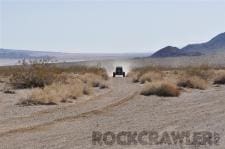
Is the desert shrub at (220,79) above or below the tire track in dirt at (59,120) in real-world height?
below

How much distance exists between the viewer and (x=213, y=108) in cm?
2716

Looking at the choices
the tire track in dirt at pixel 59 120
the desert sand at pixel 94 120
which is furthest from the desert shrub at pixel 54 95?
the tire track in dirt at pixel 59 120

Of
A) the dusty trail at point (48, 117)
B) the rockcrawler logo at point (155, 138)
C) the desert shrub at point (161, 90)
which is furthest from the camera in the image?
the desert shrub at point (161, 90)

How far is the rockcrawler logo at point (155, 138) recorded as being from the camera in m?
16.0

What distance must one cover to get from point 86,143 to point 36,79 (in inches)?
1265

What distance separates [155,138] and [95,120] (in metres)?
5.69

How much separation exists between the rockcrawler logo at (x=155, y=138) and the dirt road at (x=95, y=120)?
30 centimetres

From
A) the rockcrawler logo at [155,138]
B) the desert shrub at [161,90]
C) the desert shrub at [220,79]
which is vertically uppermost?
the rockcrawler logo at [155,138]

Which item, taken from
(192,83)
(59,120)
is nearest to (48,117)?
(59,120)

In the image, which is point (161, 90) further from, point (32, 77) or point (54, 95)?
point (32, 77)

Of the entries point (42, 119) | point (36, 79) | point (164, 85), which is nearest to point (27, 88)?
point (36, 79)

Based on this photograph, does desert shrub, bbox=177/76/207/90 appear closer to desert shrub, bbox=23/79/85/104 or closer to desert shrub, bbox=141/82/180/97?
desert shrub, bbox=141/82/180/97

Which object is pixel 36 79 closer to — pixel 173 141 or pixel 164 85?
pixel 164 85

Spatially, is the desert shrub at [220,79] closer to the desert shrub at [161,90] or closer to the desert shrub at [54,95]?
the desert shrub at [161,90]
